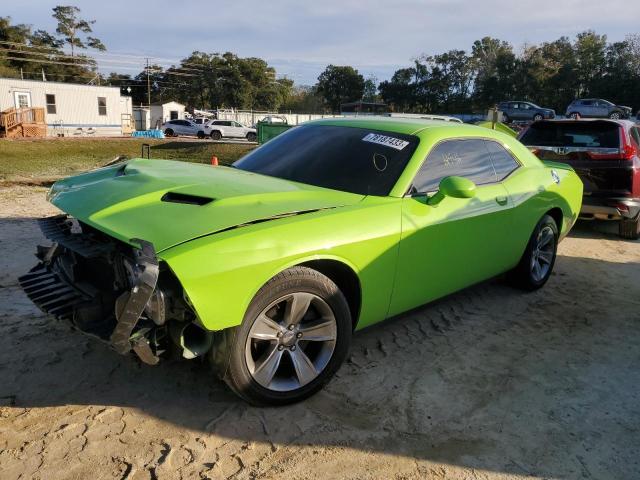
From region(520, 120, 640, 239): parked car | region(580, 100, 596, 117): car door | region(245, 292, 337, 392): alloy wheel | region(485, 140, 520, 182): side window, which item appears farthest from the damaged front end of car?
region(580, 100, 596, 117): car door

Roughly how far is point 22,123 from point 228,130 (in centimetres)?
1342

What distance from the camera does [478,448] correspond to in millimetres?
2652

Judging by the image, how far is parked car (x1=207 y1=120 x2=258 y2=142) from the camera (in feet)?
123

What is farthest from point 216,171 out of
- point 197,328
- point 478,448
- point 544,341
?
point 544,341

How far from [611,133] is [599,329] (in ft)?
13.8

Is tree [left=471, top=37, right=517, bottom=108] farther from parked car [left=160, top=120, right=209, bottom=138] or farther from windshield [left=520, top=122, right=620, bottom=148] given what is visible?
windshield [left=520, top=122, right=620, bottom=148]

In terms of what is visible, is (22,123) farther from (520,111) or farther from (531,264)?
(520,111)

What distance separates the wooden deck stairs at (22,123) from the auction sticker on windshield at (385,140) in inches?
1244

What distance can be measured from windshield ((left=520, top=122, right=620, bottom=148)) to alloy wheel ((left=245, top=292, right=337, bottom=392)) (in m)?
6.11

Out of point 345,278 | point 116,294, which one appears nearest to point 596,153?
point 345,278

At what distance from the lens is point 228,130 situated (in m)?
37.8

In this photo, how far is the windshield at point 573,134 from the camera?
7238 mm

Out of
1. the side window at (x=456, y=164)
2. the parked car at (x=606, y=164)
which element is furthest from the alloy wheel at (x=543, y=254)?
the parked car at (x=606, y=164)

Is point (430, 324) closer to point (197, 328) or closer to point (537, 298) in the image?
point (537, 298)
